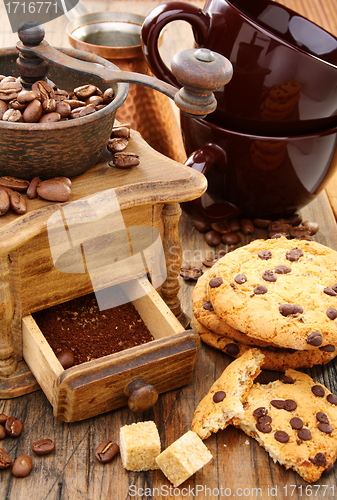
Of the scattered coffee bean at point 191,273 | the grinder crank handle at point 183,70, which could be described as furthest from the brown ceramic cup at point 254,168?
the grinder crank handle at point 183,70

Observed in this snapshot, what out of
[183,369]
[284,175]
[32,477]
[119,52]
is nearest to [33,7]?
[119,52]

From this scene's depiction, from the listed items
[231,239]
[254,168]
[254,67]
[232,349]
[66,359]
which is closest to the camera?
[66,359]

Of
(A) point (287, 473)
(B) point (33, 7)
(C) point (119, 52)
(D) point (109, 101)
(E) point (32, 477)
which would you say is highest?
(D) point (109, 101)

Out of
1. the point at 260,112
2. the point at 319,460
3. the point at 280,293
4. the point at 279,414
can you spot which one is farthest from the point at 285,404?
the point at 260,112

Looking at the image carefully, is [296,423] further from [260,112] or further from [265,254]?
[260,112]

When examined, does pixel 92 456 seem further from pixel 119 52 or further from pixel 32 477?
pixel 119 52
